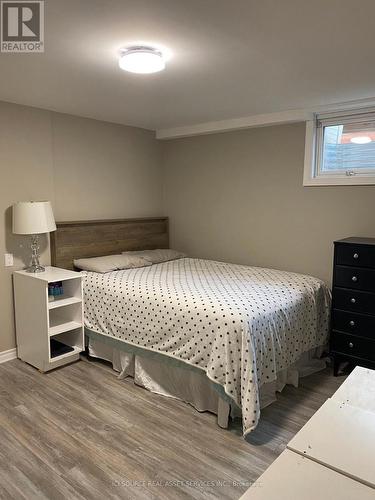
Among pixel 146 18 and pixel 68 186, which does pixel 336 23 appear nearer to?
pixel 146 18

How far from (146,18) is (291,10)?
0.63m

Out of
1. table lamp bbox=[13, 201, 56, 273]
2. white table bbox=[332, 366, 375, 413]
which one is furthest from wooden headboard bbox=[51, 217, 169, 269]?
white table bbox=[332, 366, 375, 413]

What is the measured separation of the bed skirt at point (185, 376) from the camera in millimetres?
2404

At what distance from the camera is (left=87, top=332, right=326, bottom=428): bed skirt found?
2404 millimetres

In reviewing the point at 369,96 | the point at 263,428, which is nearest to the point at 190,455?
the point at 263,428

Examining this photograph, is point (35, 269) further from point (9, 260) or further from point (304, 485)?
point (304, 485)

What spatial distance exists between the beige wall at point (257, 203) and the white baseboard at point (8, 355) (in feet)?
7.15

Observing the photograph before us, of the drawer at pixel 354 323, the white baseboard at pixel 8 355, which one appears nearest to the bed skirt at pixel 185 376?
the drawer at pixel 354 323

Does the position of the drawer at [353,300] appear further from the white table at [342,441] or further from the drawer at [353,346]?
the white table at [342,441]

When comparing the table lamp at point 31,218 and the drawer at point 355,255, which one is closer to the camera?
the drawer at point 355,255

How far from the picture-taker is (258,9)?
1.57 metres

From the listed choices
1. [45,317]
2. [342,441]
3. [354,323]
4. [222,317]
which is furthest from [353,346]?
[45,317]

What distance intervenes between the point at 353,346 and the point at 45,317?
7.87 feet

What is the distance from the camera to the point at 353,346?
110 inches
